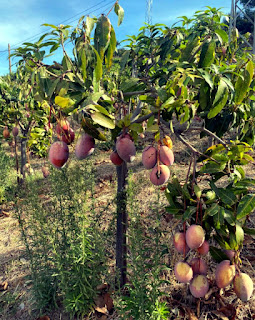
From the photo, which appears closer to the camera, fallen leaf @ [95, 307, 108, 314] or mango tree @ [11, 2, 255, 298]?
mango tree @ [11, 2, 255, 298]

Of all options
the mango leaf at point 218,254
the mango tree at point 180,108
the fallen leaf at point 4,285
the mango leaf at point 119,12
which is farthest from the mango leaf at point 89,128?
the fallen leaf at point 4,285

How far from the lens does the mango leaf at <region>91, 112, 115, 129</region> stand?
99 cm

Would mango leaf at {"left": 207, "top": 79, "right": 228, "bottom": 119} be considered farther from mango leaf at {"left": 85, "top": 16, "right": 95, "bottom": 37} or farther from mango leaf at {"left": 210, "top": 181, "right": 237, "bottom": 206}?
mango leaf at {"left": 85, "top": 16, "right": 95, "bottom": 37}

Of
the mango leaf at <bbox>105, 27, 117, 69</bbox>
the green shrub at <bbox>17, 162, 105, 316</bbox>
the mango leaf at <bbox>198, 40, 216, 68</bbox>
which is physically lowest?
the green shrub at <bbox>17, 162, 105, 316</bbox>

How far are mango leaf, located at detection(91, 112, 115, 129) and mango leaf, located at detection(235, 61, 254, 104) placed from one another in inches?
23.3

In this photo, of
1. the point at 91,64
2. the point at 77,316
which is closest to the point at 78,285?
the point at 77,316

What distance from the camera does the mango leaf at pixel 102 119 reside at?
0.99 metres

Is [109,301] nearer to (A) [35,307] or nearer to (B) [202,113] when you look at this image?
(A) [35,307]

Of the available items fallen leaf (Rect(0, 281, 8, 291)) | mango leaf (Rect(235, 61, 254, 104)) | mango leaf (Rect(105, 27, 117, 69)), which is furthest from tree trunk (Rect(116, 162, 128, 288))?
fallen leaf (Rect(0, 281, 8, 291))

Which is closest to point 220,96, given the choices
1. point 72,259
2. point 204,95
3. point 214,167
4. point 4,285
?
point 204,95

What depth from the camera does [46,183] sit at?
17.2 ft

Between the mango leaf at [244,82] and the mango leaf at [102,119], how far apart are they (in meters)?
0.59

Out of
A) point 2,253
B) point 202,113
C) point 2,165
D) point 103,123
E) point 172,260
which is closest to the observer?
point 103,123

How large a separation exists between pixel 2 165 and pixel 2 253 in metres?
2.30
